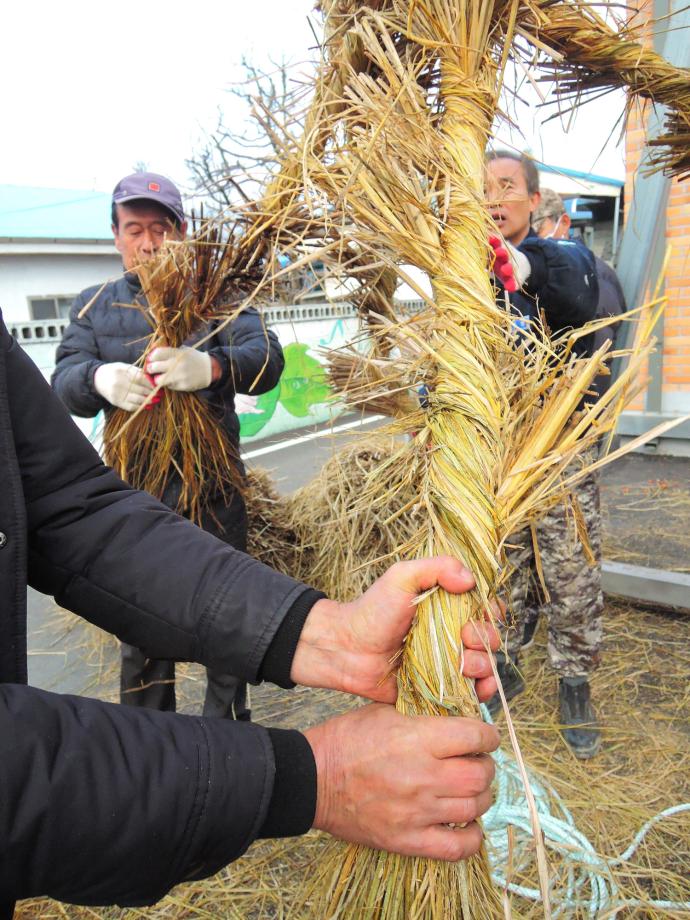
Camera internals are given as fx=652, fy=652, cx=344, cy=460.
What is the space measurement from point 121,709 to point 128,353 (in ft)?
5.29

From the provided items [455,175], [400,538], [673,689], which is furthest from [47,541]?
[673,689]

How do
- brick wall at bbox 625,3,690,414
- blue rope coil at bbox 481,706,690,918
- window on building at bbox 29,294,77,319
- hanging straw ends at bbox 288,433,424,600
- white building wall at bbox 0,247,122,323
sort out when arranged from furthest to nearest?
1. window on building at bbox 29,294,77,319
2. white building wall at bbox 0,247,122,323
3. brick wall at bbox 625,3,690,414
4. hanging straw ends at bbox 288,433,424,600
5. blue rope coil at bbox 481,706,690,918

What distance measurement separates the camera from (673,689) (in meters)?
2.45

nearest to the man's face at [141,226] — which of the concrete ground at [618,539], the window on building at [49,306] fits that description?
the concrete ground at [618,539]

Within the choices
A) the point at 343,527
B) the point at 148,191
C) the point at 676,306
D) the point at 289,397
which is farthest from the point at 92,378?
the point at 289,397

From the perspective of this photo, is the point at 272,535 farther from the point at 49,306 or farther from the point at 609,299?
the point at 49,306

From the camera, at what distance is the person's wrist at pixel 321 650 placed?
1.05 meters

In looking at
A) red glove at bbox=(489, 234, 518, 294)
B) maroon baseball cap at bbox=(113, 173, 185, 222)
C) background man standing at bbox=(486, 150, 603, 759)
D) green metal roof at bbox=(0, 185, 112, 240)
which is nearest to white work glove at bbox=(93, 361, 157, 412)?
maroon baseball cap at bbox=(113, 173, 185, 222)

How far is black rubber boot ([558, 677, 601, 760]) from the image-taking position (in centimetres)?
217

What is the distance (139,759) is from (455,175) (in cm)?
100

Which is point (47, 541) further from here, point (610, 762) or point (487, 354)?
point (610, 762)

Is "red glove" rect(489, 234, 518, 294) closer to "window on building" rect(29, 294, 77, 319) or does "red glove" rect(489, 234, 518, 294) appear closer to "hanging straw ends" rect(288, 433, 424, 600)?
"hanging straw ends" rect(288, 433, 424, 600)

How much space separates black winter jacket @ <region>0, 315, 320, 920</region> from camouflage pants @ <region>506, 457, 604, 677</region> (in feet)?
4.27

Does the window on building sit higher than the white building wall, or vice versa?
the white building wall
